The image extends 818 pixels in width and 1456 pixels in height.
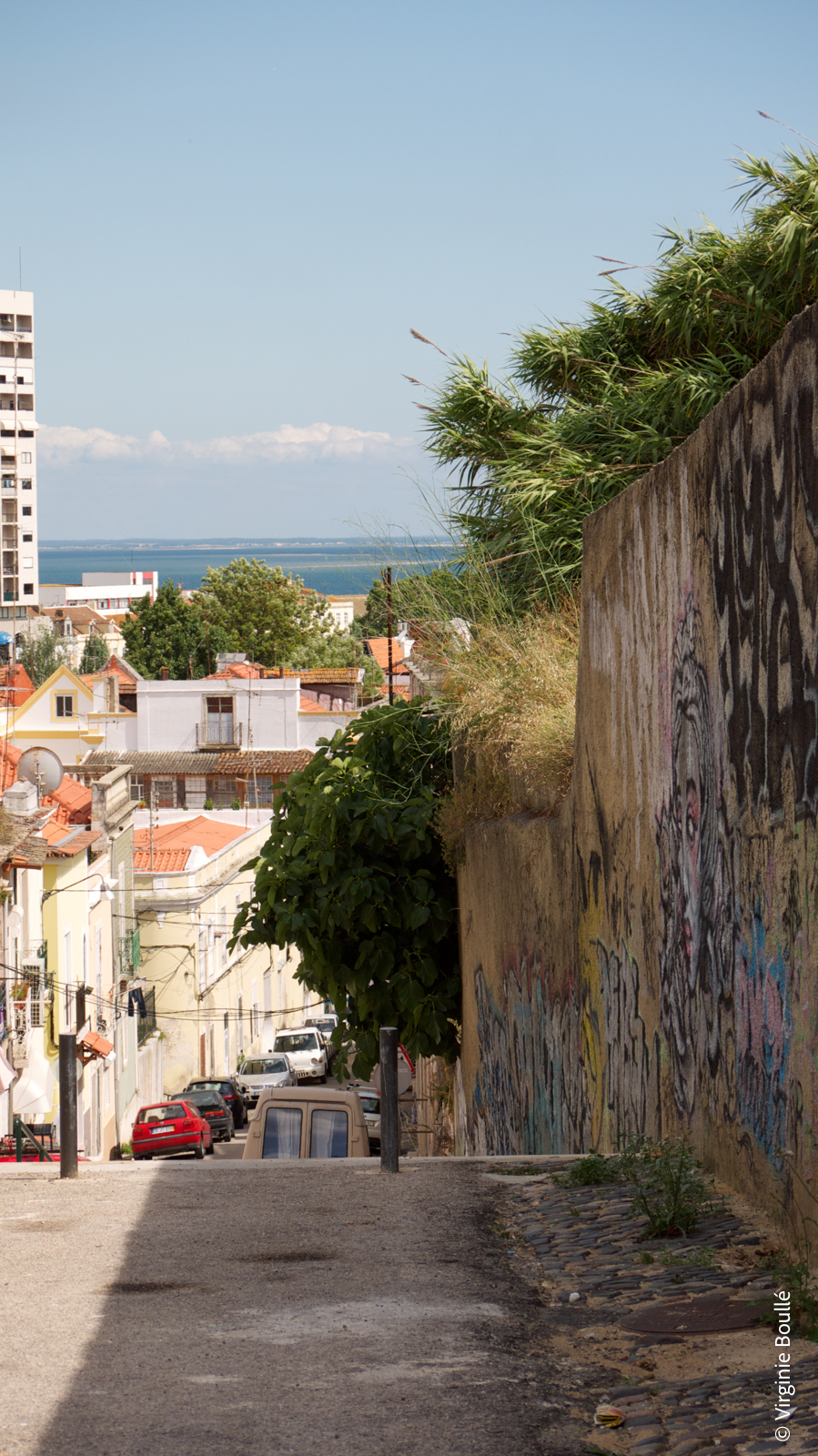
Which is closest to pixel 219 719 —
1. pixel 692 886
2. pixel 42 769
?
pixel 42 769

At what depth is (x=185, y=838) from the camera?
43.8m

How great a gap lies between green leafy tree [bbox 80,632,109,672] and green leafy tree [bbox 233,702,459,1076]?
8964 centimetres

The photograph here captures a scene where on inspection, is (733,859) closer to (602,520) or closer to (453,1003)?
(602,520)

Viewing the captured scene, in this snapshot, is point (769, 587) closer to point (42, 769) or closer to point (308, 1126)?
point (308, 1126)

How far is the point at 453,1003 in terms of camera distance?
43.9ft

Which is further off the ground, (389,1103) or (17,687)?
(17,687)

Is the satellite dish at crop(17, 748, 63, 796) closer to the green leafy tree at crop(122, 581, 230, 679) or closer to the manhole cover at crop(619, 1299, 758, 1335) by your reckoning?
the manhole cover at crop(619, 1299, 758, 1335)

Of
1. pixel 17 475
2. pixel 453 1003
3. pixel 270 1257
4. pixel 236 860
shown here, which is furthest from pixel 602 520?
pixel 17 475

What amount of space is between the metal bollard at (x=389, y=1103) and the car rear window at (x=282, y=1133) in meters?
7.11

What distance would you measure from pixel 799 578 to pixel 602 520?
132 inches

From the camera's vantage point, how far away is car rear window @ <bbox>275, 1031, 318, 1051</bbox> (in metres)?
39.6

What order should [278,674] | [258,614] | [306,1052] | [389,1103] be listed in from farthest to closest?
[258,614], [278,674], [306,1052], [389,1103]

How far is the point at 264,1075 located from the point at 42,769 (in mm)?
9742

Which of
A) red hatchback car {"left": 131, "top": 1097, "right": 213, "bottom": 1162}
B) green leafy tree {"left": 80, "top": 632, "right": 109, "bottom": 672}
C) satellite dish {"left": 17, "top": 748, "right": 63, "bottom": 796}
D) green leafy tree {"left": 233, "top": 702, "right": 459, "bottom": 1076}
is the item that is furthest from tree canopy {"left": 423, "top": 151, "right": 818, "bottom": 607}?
green leafy tree {"left": 80, "top": 632, "right": 109, "bottom": 672}
